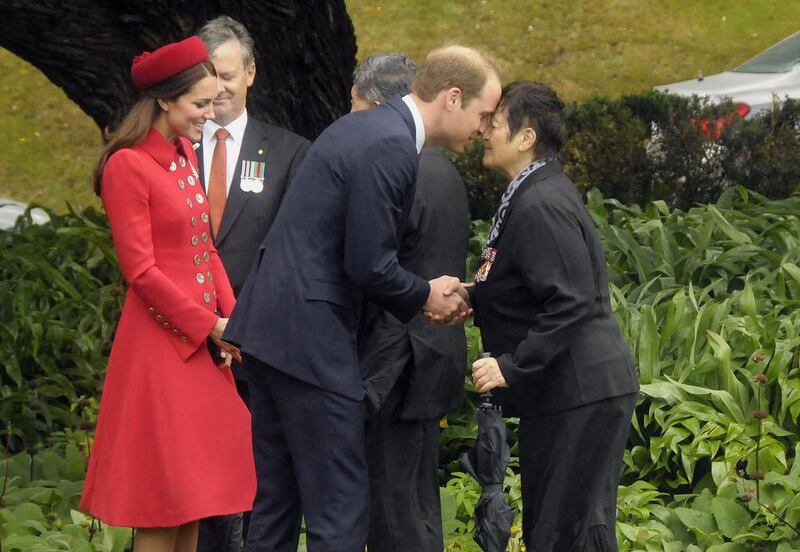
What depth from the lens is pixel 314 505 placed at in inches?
180

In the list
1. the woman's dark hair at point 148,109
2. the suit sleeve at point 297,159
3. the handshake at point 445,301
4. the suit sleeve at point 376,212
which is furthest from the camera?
the suit sleeve at point 297,159

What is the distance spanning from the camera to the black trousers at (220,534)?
215 inches

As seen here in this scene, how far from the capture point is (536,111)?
452cm

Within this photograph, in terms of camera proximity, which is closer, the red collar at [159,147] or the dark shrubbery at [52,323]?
the red collar at [159,147]

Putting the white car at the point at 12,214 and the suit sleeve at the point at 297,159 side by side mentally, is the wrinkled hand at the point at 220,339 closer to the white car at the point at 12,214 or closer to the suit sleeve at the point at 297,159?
the suit sleeve at the point at 297,159

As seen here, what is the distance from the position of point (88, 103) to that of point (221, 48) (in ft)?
8.95

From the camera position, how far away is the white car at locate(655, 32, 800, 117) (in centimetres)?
1239

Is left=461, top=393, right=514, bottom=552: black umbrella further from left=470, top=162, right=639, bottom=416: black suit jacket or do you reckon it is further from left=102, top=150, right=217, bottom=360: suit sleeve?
left=102, top=150, right=217, bottom=360: suit sleeve

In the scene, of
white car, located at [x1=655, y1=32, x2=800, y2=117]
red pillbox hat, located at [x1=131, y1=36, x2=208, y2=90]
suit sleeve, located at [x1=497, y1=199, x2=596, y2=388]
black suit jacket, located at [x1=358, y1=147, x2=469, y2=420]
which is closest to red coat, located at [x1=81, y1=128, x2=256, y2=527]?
red pillbox hat, located at [x1=131, y1=36, x2=208, y2=90]

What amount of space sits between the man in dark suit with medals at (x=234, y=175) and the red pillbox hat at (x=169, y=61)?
628mm

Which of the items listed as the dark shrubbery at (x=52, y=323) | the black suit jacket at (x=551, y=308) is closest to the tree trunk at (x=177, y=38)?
the dark shrubbery at (x=52, y=323)

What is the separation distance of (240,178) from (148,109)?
25.7 inches

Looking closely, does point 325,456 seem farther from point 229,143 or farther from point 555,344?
point 229,143

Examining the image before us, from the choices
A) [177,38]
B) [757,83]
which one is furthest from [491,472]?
[757,83]
